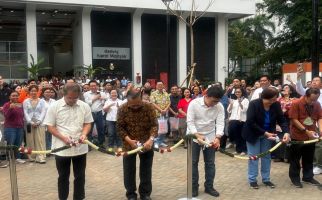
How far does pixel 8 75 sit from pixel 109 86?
2027 cm

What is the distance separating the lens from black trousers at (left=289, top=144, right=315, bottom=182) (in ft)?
22.7

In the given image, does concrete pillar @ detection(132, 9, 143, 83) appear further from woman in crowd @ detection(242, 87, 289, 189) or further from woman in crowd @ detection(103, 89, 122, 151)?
woman in crowd @ detection(242, 87, 289, 189)

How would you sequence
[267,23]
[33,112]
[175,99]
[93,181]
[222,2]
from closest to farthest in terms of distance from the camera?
[93,181] → [33,112] → [175,99] → [222,2] → [267,23]

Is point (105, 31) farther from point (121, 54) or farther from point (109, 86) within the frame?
point (109, 86)

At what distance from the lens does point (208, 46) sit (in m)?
35.9

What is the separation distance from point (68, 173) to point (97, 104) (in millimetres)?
5170

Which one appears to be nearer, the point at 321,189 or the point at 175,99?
the point at 321,189

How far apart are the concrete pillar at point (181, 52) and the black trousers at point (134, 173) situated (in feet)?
90.7

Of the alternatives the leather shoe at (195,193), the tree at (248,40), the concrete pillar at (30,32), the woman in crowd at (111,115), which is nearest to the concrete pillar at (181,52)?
the tree at (248,40)

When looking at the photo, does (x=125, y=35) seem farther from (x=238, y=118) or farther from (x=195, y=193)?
(x=195, y=193)

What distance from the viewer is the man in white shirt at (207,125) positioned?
241 inches

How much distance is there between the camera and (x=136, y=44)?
32781mm

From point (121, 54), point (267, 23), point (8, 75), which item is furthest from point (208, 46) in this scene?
point (267, 23)

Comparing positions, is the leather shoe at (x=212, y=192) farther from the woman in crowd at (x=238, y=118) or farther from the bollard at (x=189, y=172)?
the woman in crowd at (x=238, y=118)
